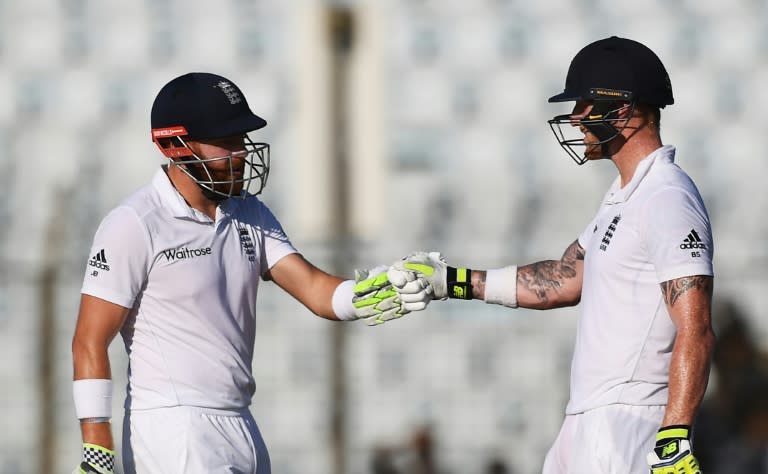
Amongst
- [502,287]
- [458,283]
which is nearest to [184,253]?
[458,283]

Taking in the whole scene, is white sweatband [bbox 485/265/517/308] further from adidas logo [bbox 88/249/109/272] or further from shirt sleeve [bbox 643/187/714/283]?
adidas logo [bbox 88/249/109/272]

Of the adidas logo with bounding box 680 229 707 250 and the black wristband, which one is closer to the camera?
the adidas logo with bounding box 680 229 707 250

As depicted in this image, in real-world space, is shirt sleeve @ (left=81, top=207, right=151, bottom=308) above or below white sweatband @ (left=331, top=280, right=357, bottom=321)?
above

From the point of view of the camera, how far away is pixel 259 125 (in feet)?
18.2

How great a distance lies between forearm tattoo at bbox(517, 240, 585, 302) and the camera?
591cm

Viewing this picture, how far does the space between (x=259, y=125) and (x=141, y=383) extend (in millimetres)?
980

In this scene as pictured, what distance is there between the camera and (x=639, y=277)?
5.21m

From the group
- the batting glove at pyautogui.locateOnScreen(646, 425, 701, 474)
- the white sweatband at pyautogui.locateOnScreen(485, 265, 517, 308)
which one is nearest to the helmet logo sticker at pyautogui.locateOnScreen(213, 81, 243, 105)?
the white sweatband at pyautogui.locateOnScreen(485, 265, 517, 308)

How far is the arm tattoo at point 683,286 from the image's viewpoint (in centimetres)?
500

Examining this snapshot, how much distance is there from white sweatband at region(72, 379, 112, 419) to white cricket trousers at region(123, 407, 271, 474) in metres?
0.15

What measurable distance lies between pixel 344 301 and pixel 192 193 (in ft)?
2.41

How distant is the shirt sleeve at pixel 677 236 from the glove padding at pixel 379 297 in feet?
3.37

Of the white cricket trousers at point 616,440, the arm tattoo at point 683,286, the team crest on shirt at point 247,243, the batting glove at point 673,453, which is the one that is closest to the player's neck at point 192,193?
the team crest on shirt at point 247,243

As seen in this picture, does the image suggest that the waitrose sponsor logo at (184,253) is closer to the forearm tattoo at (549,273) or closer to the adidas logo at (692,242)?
the forearm tattoo at (549,273)
